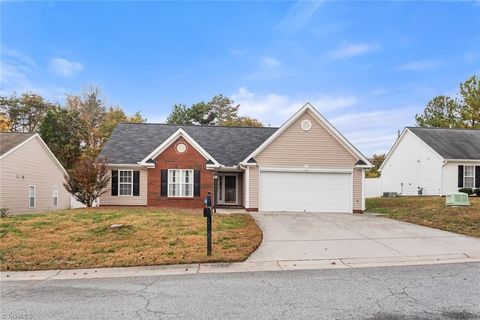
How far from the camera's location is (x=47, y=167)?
25.3 meters

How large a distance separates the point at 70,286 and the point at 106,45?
15.6 m

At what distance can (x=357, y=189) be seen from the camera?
19391 millimetres

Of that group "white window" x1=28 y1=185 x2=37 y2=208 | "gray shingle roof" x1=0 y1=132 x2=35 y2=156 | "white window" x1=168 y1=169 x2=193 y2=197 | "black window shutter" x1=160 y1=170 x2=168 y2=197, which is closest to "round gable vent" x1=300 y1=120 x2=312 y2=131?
"white window" x1=168 y1=169 x2=193 y2=197

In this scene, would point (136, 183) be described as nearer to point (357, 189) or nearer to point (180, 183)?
point (180, 183)

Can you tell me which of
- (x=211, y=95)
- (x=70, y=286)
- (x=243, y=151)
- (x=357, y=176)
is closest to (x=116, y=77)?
(x=243, y=151)

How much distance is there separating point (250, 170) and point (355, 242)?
31.1 ft

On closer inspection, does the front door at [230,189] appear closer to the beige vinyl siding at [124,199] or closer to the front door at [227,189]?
the front door at [227,189]

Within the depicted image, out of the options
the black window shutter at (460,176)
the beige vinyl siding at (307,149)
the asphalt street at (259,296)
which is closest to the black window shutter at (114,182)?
the beige vinyl siding at (307,149)

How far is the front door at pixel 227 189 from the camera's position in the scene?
2361 centimetres

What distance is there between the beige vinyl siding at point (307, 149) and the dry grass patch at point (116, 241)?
21.3 feet

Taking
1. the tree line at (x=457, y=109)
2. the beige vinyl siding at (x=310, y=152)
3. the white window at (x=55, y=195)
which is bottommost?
the white window at (x=55, y=195)

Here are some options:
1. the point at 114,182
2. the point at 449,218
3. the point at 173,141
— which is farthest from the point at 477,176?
the point at 114,182

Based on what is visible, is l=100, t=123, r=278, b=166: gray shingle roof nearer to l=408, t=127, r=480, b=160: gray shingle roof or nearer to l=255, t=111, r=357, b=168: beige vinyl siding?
l=255, t=111, r=357, b=168: beige vinyl siding

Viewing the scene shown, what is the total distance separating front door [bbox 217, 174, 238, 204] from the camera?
23.6 metres
